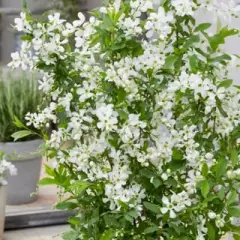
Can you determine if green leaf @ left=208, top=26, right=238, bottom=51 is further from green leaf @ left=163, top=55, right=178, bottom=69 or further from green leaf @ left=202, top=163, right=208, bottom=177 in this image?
green leaf @ left=202, top=163, right=208, bottom=177

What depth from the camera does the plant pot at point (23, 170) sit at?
3799 mm

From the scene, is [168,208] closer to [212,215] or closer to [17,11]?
[212,215]

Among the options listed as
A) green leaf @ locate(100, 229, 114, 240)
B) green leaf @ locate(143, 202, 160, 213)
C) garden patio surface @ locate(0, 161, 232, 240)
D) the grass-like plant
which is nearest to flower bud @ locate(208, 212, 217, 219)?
green leaf @ locate(143, 202, 160, 213)

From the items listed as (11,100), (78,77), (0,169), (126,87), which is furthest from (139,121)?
(11,100)

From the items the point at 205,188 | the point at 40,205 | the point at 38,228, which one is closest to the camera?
the point at 205,188

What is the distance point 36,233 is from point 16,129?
562 mm

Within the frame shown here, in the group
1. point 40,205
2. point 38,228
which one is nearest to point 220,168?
point 38,228

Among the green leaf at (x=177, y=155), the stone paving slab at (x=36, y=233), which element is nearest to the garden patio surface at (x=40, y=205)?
the stone paving slab at (x=36, y=233)

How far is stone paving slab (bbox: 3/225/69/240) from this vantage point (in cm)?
364

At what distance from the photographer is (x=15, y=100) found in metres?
3.70

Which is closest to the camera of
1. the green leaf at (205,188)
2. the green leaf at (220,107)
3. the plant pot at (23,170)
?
the green leaf at (205,188)

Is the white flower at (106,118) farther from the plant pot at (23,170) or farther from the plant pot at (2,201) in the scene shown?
the plant pot at (23,170)

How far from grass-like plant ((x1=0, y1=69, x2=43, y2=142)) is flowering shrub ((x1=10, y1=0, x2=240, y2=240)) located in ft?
6.45

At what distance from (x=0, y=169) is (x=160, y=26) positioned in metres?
1.71
